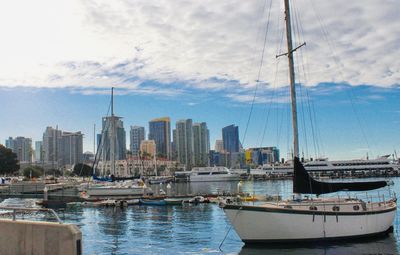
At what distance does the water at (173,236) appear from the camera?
23.3m

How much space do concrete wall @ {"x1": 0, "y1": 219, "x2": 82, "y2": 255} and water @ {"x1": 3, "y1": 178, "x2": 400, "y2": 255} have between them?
13.1 meters

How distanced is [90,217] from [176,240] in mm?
19729

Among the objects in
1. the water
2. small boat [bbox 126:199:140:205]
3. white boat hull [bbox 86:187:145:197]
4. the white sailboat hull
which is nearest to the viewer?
the white sailboat hull

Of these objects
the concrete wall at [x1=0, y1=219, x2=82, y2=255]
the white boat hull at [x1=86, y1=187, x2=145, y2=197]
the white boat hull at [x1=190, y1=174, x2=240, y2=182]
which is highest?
the concrete wall at [x1=0, y1=219, x2=82, y2=255]

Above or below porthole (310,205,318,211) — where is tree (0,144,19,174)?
above

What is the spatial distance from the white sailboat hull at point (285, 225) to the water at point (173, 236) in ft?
1.86

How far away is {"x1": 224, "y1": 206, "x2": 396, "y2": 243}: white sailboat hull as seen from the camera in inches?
898

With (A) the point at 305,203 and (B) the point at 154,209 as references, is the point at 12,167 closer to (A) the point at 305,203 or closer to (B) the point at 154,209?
(B) the point at 154,209

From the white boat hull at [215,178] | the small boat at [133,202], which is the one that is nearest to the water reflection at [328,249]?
the small boat at [133,202]

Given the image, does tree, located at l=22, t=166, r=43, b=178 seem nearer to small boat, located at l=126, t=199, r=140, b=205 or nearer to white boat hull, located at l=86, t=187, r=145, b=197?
white boat hull, located at l=86, t=187, r=145, b=197

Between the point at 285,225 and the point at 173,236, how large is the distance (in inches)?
382

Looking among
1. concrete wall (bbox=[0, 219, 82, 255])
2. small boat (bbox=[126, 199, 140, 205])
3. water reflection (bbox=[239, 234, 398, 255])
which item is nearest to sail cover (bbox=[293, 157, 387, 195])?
water reflection (bbox=[239, 234, 398, 255])

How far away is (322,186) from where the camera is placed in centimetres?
2622

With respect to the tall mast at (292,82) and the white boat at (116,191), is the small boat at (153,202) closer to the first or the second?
the white boat at (116,191)
